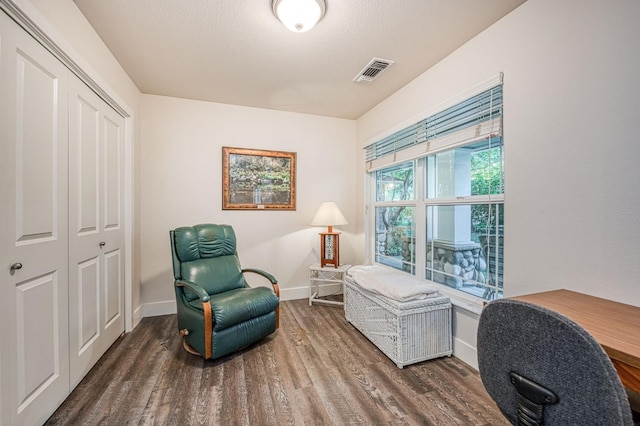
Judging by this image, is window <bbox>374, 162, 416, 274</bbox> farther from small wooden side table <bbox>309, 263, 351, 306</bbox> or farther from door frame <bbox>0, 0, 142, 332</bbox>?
door frame <bbox>0, 0, 142, 332</bbox>

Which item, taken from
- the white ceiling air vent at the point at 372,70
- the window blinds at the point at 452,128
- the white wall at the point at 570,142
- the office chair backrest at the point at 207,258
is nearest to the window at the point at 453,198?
the window blinds at the point at 452,128

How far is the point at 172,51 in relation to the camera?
2.21m

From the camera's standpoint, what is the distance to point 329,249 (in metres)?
3.41

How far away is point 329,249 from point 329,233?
0.73 ft

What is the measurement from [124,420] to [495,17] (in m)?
3.38

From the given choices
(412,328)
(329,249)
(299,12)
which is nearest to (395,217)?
(329,249)

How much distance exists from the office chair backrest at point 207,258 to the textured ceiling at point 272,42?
1506mm

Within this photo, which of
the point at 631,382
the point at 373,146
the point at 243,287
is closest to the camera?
the point at 631,382

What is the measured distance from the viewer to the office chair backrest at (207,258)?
96.0 inches

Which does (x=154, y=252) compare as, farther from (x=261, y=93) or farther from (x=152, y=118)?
(x=261, y=93)

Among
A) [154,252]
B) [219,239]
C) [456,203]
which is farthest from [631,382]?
[154,252]

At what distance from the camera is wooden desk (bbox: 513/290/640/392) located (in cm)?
82

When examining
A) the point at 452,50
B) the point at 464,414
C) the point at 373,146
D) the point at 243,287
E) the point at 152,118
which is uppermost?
the point at 452,50

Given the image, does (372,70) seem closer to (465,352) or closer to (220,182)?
(220,182)
